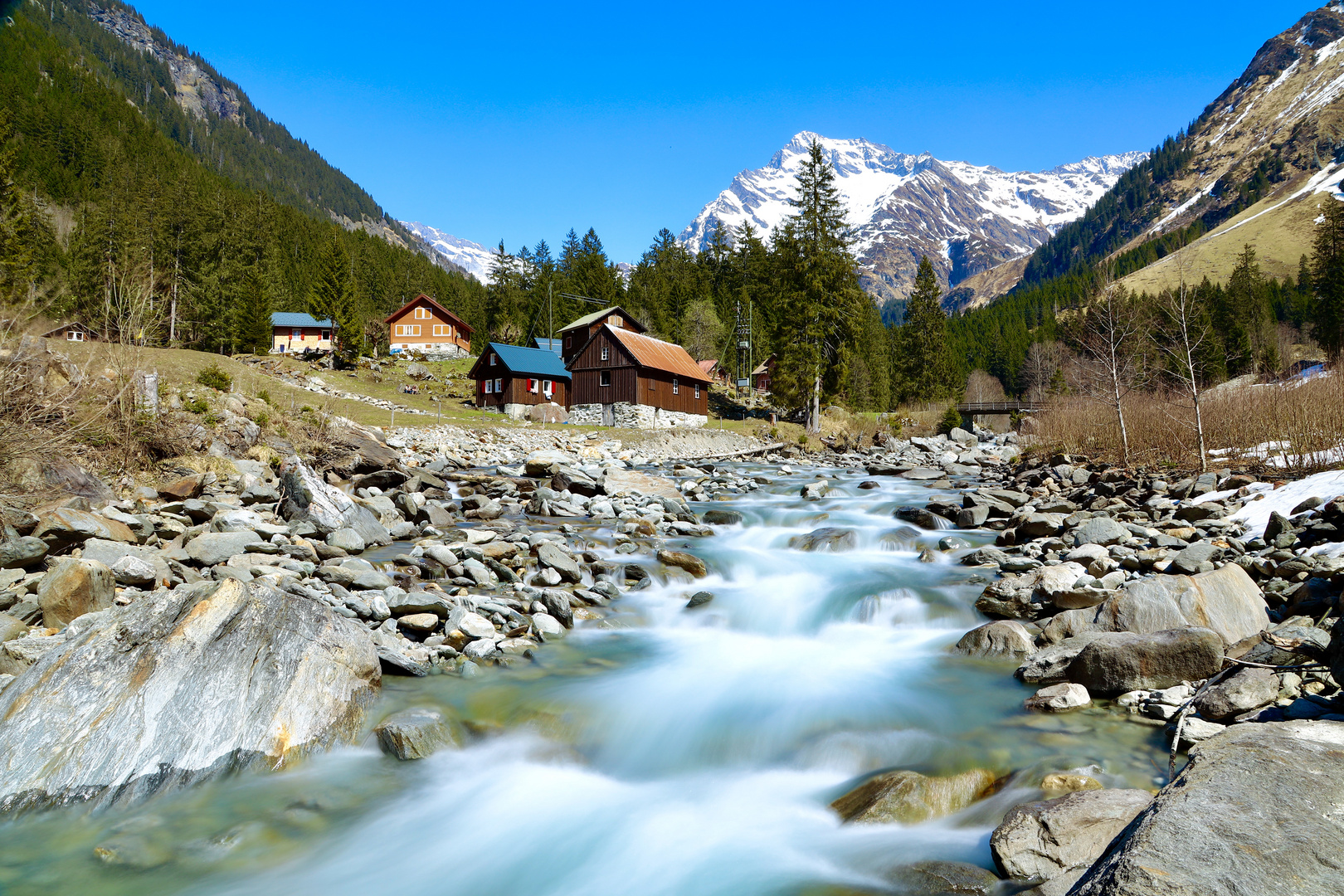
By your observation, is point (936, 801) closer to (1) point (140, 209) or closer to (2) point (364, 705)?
(2) point (364, 705)

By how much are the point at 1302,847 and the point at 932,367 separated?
83.5m

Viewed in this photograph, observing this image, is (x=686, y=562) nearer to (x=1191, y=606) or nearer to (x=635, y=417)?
(x=1191, y=606)

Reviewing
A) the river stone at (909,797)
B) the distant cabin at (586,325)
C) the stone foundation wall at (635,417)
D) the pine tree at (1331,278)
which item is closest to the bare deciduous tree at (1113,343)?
the river stone at (909,797)

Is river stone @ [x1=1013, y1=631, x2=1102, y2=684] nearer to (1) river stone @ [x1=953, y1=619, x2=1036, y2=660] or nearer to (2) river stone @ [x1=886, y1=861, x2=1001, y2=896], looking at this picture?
(1) river stone @ [x1=953, y1=619, x2=1036, y2=660]

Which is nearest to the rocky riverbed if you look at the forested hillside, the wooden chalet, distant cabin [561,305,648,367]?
the forested hillside

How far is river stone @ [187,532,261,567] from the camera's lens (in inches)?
371

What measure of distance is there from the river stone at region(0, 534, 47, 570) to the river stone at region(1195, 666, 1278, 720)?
12.2 metres

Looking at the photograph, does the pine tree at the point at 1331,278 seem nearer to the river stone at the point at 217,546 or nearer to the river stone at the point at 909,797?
the river stone at the point at 909,797

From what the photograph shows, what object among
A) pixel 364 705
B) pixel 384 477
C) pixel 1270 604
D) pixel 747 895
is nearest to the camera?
pixel 747 895

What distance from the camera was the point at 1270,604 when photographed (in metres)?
7.65

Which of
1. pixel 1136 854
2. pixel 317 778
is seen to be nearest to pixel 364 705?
pixel 317 778

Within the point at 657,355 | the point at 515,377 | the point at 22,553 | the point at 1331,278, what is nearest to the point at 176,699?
the point at 22,553

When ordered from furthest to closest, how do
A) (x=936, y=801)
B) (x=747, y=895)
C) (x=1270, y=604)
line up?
(x=1270, y=604)
(x=936, y=801)
(x=747, y=895)

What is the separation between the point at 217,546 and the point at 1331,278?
89.6 m
